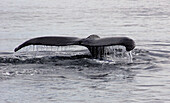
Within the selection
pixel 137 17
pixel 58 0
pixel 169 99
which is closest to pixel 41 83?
pixel 169 99

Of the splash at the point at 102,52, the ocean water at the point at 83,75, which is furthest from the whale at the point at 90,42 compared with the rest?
the ocean water at the point at 83,75

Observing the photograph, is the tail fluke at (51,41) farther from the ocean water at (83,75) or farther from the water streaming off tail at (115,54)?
the water streaming off tail at (115,54)

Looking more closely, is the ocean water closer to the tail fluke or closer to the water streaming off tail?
the water streaming off tail

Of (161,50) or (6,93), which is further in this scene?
(161,50)

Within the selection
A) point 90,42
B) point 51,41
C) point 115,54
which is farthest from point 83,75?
point 115,54

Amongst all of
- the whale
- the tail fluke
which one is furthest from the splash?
the tail fluke

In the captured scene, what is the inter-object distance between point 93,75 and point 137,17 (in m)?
13.7

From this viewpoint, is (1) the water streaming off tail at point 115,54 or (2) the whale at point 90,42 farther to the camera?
(1) the water streaming off tail at point 115,54

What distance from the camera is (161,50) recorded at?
13250 mm

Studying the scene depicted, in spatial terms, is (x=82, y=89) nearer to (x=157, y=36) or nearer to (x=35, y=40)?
(x=35, y=40)

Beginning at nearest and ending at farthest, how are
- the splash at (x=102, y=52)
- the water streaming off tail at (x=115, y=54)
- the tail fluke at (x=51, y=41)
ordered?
the tail fluke at (x=51, y=41)
the splash at (x=102, y=52)
the water streaming off tail at (x=115, y=54)

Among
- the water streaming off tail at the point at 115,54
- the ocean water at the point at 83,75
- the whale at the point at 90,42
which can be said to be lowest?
the ocean water at the point at 83,75

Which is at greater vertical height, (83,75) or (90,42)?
(90,42)

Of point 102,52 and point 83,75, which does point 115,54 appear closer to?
point 102,52
